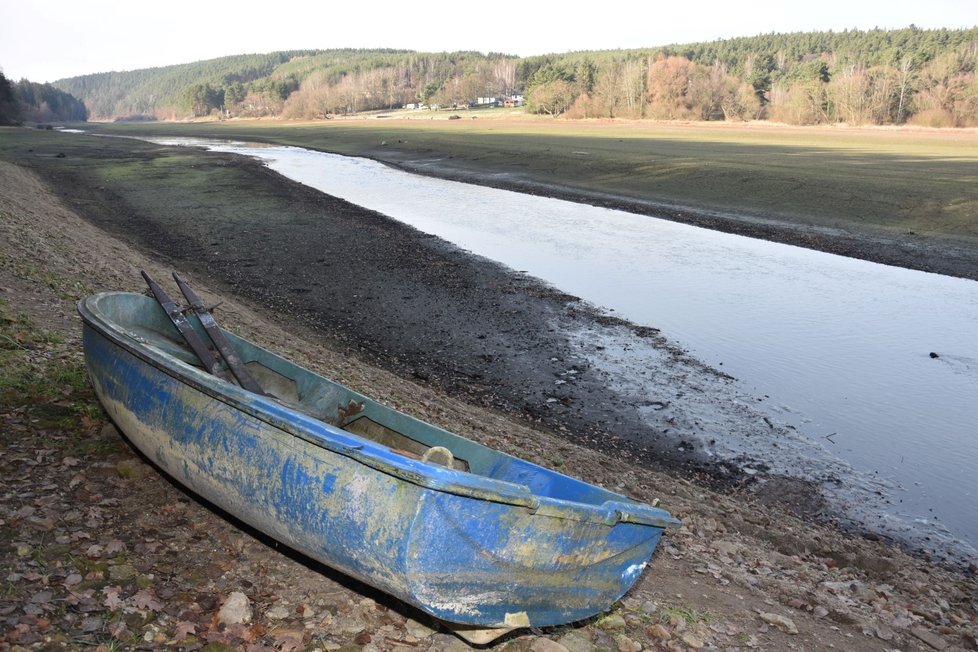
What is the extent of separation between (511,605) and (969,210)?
93.2 ft

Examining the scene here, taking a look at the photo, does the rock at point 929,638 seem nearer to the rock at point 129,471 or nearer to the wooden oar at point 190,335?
the rock at point 129,471

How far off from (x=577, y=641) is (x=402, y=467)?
192 cm

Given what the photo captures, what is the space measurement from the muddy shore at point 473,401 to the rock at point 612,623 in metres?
0.02

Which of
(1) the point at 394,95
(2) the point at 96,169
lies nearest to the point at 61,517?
(2) the point at 96,169

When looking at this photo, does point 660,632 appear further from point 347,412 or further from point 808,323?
point 808,323

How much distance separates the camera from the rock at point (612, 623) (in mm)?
5293

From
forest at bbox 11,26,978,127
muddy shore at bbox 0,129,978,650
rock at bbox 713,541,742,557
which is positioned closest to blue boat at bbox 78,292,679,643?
muddy shore at bbox 0,129,978,650

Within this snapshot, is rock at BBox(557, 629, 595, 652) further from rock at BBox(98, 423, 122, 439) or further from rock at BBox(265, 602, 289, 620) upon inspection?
rock at BBox(98, 423, 122, 439)

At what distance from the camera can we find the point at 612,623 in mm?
5344

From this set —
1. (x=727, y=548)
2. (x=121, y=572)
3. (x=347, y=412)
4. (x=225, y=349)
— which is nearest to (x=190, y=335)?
(x=225, y=349)

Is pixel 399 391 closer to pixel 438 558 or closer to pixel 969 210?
pixel 438 558

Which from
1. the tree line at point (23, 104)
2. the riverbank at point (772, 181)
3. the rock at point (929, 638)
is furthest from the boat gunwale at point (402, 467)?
the tree line at point (23, 104)

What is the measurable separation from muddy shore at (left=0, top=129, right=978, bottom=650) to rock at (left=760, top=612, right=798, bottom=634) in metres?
0.03

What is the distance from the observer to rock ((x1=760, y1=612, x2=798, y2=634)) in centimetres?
560
